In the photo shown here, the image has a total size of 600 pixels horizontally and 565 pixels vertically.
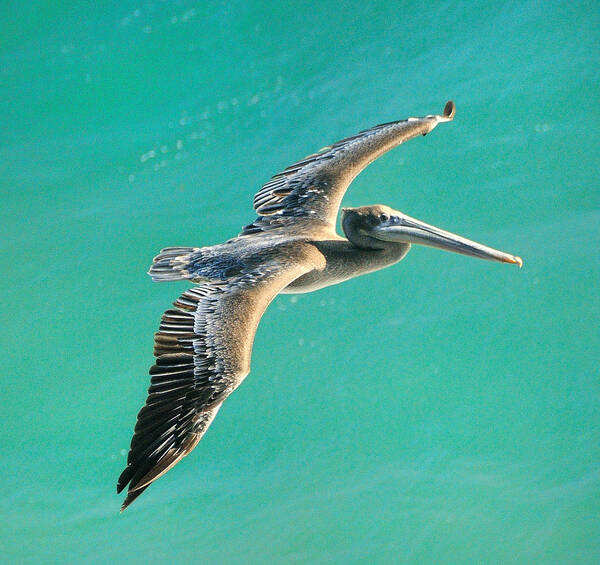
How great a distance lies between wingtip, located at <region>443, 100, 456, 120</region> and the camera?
26.4 ft

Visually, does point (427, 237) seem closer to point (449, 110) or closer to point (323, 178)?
point (323, 178)

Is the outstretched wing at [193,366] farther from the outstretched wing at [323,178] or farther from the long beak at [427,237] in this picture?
the outstretched wing at [323,178]

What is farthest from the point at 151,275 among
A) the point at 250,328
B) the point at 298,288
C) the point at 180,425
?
the point at 180,425

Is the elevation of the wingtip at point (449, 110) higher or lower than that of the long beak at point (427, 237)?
higher

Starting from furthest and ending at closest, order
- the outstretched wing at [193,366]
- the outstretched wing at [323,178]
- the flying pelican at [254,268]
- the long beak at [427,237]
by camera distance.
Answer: the outstretched wing at [323,178] < the long beak at [427,237] < the flying pelican at [254,268] < the outstretched wing at [193,366]

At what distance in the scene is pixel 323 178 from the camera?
720cm

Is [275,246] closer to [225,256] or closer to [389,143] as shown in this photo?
[225,256]

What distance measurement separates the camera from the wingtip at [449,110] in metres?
8.05

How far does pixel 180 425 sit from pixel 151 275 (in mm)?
1904

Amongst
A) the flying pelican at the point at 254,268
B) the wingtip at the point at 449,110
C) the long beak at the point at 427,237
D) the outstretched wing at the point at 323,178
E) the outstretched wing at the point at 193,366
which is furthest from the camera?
the wingtip at the point at 449,110

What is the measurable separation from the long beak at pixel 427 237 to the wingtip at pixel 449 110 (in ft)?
6.06

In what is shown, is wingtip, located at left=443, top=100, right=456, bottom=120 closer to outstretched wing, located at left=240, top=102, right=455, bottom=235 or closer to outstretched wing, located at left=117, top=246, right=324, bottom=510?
outstretched wing, located at left=240, top=102, right=455, bottom=235

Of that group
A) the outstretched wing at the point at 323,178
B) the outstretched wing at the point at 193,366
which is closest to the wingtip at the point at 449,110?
the outstretched wing at the point at 323,178

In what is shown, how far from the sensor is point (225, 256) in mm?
6270
